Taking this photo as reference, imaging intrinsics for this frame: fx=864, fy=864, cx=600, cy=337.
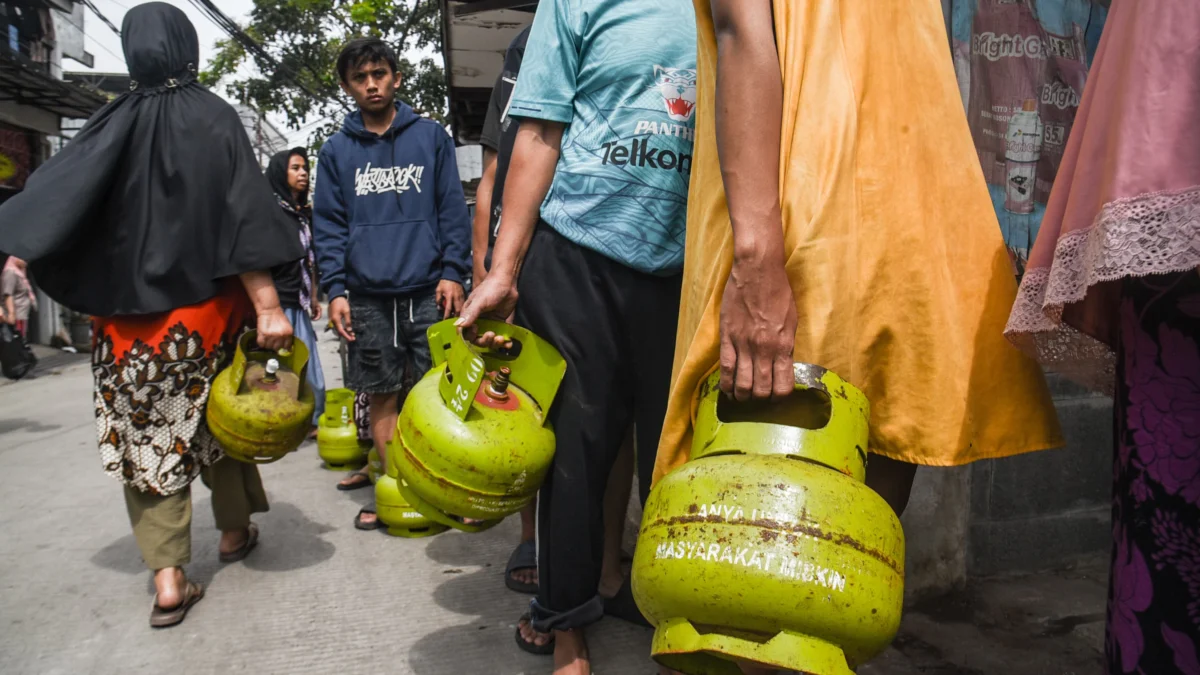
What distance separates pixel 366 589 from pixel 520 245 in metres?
1.56

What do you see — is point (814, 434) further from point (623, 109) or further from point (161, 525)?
point (161, 525)

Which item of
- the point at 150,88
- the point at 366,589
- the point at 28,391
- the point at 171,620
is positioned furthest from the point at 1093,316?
the point at 28,391

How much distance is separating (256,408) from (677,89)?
165 centimetres

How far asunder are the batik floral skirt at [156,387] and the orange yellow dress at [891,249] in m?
1.97

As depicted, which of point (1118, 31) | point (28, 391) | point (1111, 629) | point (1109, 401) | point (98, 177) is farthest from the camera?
point (28, 391)

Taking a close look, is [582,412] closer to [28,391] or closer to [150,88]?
[150,88]

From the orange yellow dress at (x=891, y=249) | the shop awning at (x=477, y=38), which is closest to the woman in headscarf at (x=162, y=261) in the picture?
the orange yellow dress at (x=891, y=249)

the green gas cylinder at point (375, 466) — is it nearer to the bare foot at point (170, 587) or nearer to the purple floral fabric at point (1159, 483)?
the bare foot at point (170, 587)

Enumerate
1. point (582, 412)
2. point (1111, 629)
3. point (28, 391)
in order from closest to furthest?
point (1111, 629), point (582, 412), point (28, 391)

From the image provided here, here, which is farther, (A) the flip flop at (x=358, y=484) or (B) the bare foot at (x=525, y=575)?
(A) the flip flop at (x=358, y=484)

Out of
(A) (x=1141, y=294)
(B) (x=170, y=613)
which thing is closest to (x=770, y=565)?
(A) (x=1141, y=294)

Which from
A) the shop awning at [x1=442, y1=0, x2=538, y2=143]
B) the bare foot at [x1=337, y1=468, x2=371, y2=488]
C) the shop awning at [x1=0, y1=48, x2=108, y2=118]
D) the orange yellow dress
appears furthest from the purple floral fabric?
the shop awning at [x1=0, y1=48, x2=108, y2=118]

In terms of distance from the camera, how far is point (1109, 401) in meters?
2.91

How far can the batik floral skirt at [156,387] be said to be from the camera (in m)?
2.78
